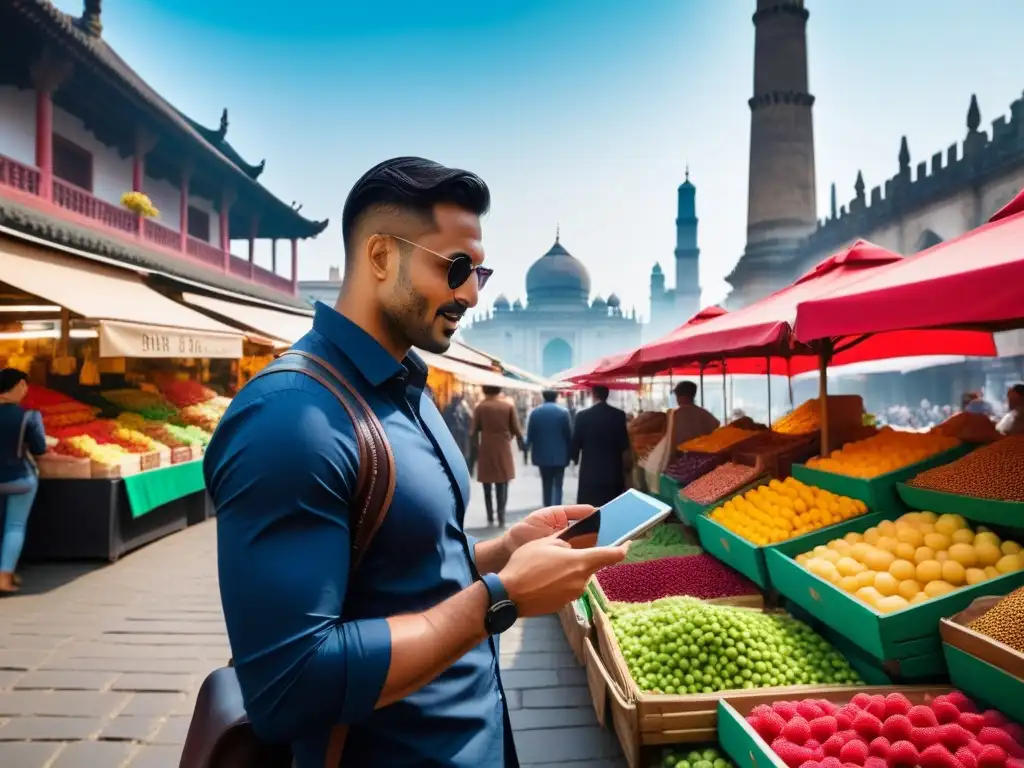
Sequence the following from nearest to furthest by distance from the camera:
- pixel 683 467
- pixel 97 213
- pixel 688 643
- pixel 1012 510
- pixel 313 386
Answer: pixel 313 386 < pixel 1012 510 < pixel 688 643 < pixel 683 467 < pixel 97 213

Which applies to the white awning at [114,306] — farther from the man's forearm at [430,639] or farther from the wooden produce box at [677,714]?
the man's forearm at [430,639]

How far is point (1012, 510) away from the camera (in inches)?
100

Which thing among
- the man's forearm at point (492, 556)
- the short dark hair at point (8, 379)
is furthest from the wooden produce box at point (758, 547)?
the short dark hair at point (8, 379)

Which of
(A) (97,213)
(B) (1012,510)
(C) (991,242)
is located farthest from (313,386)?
(A) (97,213)

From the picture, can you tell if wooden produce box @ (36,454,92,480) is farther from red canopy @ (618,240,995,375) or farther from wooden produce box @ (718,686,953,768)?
wooden produce box @ (718,686,953,768)

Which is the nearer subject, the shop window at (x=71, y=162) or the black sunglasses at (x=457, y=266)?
the black sunglasses at (x=457, y=266)

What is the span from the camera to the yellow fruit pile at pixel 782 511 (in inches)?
132

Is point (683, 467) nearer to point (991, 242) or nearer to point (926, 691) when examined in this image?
point (926, 691)

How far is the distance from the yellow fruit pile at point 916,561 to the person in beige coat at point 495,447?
5.06 m

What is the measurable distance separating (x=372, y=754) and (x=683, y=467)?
16.0 feet

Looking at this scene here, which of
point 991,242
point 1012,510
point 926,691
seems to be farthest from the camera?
point 1012,510

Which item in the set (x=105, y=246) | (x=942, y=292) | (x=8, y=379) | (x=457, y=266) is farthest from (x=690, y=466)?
(x=105, y=246)

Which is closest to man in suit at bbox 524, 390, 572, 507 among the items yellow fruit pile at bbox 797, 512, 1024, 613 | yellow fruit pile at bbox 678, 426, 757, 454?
yellow fruit pile at bbox 678, 426, 757, 454

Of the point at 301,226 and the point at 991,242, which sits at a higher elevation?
the point at 301,226
